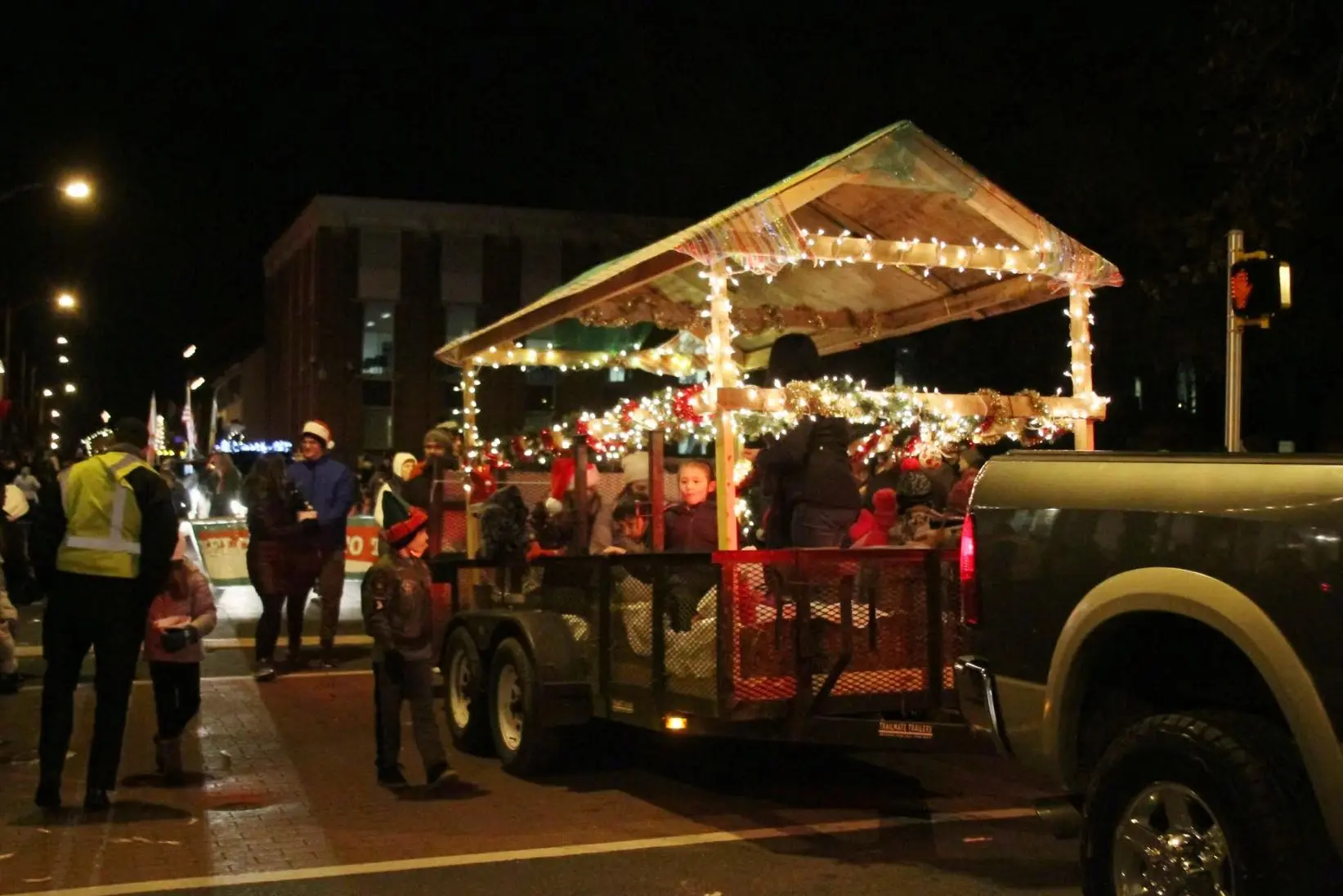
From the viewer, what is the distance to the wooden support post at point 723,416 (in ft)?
24.1

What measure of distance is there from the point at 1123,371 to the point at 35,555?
18.8m

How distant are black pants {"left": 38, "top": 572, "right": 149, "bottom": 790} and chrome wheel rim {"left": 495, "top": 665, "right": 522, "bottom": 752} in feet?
6.68

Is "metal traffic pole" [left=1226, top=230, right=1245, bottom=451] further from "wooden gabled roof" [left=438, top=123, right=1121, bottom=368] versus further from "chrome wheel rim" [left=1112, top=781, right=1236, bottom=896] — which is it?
"chrome wheel rim" [left=1112, top=781, right=1236, bottom=896]

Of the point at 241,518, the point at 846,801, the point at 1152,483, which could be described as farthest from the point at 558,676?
the point at 241,518

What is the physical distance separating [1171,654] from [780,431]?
13.1ft

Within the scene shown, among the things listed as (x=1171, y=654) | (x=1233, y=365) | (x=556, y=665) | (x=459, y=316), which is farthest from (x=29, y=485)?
(x=459, y=316)

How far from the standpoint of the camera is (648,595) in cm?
711

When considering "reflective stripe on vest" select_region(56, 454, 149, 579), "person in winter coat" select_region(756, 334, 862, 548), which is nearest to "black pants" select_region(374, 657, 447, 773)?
"reflective stripe on vest" select_region(56, 454, 149, 579)

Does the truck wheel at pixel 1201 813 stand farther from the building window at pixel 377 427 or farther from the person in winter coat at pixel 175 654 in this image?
the building window at pixel 377 427

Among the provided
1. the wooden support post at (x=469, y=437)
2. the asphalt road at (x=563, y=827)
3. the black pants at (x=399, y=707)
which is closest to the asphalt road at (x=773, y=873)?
the asphalt road at (x=563, y=827)

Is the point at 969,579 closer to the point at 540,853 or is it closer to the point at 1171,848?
the point at 1171,848

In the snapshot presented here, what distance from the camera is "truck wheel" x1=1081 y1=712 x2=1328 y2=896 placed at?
400 centimetres

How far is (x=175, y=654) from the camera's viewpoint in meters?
7.71

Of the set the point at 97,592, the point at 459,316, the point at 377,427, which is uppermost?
the point at 459,316
